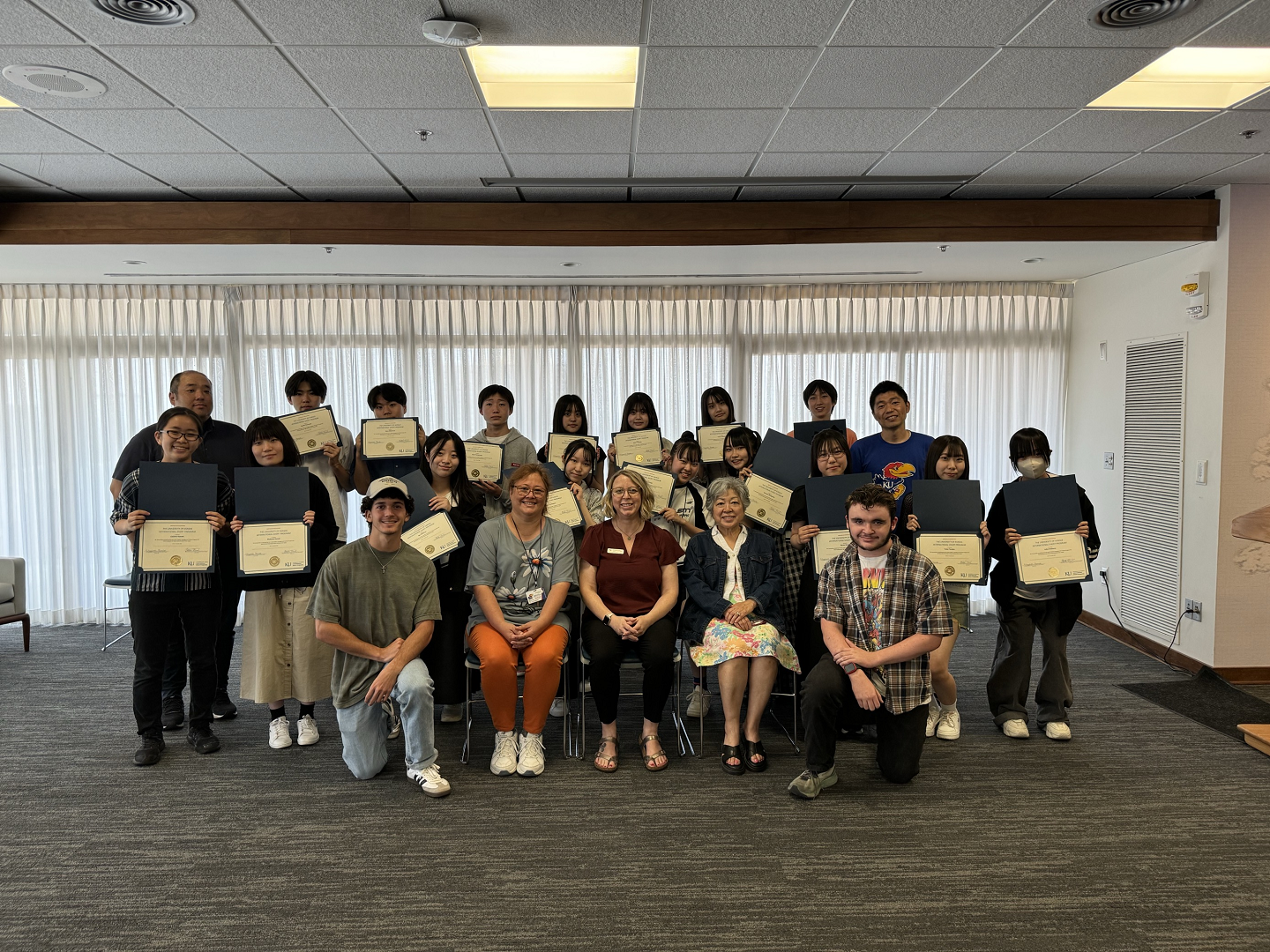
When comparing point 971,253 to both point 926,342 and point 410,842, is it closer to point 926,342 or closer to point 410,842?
point 926,342

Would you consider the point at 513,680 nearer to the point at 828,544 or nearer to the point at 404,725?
the point at 404,725

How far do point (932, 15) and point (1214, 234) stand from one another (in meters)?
3.56

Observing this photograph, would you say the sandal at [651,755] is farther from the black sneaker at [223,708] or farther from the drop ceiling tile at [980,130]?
the drop ceiling tile at [980,130]

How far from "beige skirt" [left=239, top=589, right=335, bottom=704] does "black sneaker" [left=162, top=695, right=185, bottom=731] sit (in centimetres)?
56

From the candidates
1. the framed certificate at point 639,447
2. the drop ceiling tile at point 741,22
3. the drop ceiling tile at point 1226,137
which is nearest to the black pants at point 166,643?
the framed certificate at point 639,447

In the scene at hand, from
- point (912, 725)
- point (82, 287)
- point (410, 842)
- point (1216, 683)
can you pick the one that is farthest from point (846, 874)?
point (82, 287)

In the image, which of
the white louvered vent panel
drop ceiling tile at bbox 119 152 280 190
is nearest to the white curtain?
the white louvered vent panel

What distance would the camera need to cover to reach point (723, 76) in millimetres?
3461

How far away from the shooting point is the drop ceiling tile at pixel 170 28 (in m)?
2.84

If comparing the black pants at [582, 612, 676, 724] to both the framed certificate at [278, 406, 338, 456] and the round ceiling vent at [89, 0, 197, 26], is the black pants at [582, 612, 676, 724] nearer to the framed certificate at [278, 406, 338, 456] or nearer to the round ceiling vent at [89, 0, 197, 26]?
the framed certificate at [278, 406, 338, 456]

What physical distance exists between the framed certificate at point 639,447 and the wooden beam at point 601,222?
137cm

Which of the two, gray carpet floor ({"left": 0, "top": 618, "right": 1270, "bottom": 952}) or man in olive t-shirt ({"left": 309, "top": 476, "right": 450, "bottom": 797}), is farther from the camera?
man in olive t-shirt ({"left": 309, "top": 476, "right": 450, "bottom": 797})

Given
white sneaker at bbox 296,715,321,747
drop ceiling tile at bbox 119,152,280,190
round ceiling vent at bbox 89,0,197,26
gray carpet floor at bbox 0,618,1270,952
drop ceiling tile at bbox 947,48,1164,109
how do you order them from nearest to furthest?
gray carpet floor at bbox 0,618,1270,952 → round ceiling vent at bbox 89,0,197,26 → drop ceiling tile at bbox 947,48,1164,109 → white sneaker at bbox 296,715,321,747 → drop ceiling tile at bbox 119,152,280,190

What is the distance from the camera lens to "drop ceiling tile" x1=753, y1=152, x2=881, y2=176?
4.51 metres
